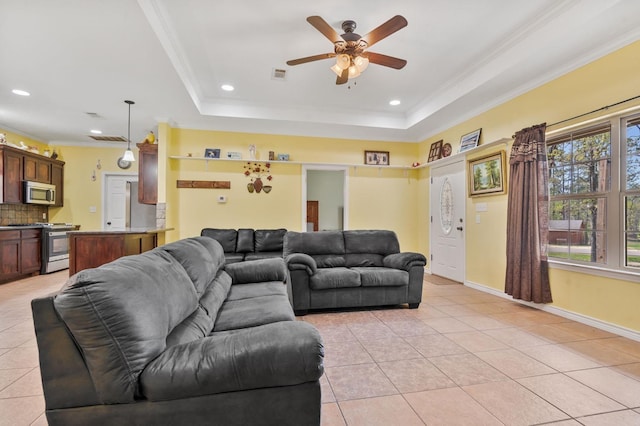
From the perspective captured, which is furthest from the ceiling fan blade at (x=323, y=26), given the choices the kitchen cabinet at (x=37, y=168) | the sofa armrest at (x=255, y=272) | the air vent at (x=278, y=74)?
the kitchen cabinet at (x=37, y=168)

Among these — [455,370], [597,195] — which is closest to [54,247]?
[455,370]

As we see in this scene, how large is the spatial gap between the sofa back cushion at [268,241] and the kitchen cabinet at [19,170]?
428 centimetres

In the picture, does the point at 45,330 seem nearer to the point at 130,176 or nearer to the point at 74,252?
the point at 74,252

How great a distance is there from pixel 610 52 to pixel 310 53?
9.63 feet

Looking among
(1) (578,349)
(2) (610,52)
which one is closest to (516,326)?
(1) (578,349)

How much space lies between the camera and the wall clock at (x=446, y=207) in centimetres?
514

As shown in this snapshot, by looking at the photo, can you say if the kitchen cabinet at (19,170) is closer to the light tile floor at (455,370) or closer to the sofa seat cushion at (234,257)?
the light tile floor at (455,370)

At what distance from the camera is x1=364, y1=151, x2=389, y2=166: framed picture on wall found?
5934mm

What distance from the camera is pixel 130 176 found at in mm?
6574

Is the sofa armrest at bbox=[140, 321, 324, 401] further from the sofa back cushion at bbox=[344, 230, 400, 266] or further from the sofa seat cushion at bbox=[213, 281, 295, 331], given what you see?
the sofa back cushion at bbox=[344, 230, 400, 266]

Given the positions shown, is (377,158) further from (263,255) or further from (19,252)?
(19,252)

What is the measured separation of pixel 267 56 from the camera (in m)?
3.55

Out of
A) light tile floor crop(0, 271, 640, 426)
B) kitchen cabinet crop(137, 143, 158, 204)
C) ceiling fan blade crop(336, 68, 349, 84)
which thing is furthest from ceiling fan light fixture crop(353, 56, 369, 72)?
kitchen cabinet crop(137, 143, 158, 204)

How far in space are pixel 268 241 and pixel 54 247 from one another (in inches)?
161
